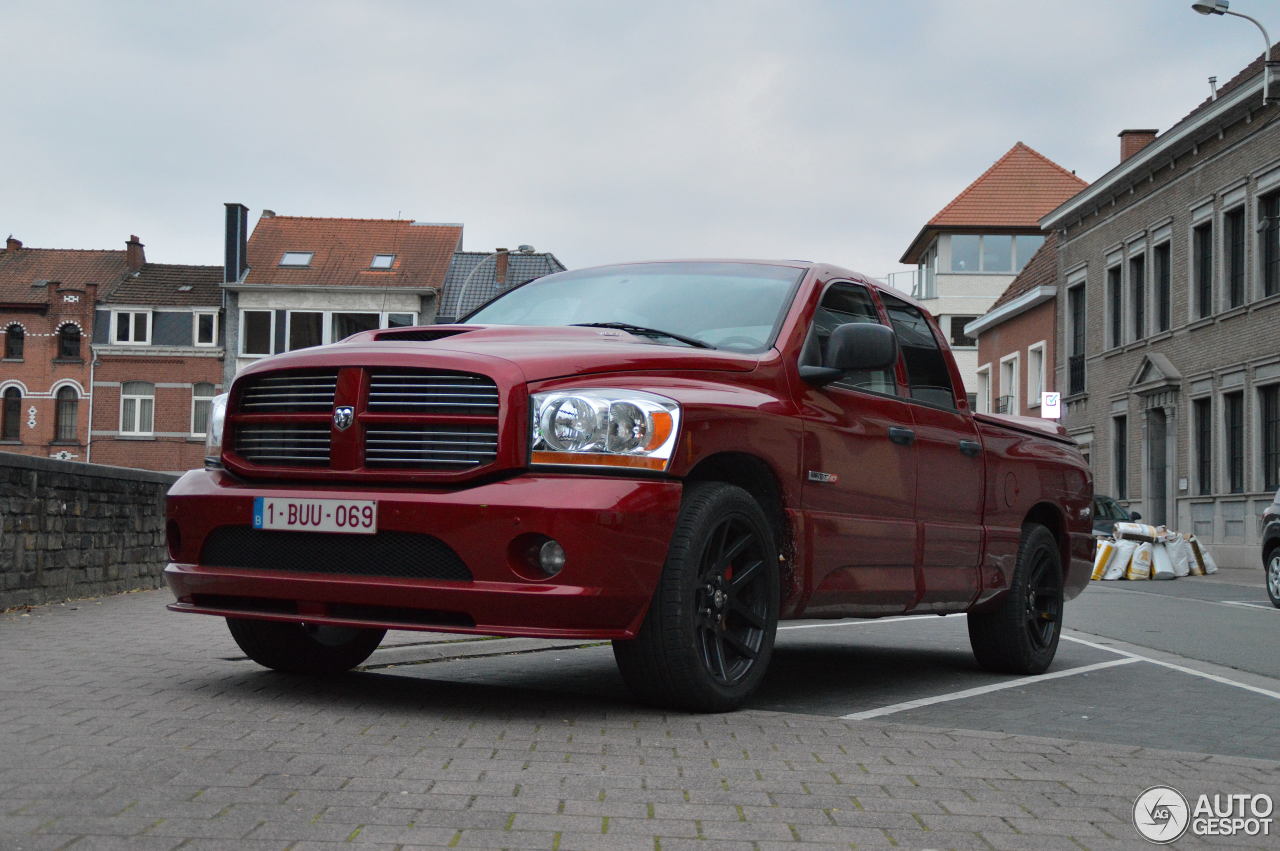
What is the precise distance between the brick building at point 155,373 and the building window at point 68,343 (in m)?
0.88

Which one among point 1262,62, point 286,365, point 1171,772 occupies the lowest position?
point 1171,772

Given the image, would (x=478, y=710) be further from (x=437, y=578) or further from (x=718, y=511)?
(x=718, y=511)

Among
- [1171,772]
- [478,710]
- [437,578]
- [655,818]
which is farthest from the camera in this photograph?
[478,710]

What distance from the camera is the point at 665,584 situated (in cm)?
527

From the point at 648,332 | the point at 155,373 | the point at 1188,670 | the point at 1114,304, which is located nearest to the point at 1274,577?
the point at 1188,670

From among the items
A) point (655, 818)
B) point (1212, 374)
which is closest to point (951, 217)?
point (1212, 374)

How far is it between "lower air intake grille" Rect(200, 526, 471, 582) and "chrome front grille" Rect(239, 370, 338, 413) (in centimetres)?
45

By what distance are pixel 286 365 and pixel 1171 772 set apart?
3301 millimetres

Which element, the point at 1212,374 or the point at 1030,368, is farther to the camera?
the point at 1030,368

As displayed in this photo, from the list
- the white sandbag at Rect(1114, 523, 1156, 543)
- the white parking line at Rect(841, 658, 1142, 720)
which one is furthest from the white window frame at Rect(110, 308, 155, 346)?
the white parking line at Rect(841, 658, 1142, 720)

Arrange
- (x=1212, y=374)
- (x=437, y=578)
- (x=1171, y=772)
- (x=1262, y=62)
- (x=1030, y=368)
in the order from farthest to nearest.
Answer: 1. (x=1030, y=368)
2. (x=1212, y=374)
3. (x=1262, y=62)
4. (x=437, y=578)
5. (x=1171, y=772)

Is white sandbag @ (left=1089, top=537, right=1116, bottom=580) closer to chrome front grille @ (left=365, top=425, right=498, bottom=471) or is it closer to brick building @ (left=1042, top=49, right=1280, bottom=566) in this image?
brick building @ (left=1042, top=49, right=1280, bottom=566)

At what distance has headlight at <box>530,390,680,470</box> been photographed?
514 cm
